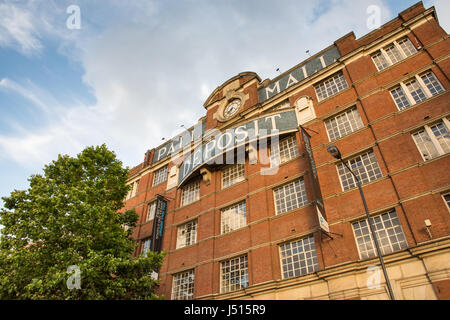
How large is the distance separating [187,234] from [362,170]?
40.8 feet

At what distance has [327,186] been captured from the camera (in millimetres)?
16344

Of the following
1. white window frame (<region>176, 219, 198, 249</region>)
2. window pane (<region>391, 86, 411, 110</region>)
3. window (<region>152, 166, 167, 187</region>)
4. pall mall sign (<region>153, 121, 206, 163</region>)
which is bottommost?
white window frame (<region>176, 219, 198, 249</region>)

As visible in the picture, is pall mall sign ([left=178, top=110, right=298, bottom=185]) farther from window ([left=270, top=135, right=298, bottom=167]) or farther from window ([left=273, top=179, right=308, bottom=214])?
window ([left=273, top=179, right=308, bottom=214])

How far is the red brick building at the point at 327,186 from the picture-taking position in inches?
515

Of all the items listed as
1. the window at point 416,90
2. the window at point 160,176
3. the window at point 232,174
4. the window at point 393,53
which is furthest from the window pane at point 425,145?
the window at point 160,176

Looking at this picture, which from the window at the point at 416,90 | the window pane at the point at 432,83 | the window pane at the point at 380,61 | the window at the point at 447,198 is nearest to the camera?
the window at the point at 447,198

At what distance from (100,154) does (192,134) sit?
10.6 metres

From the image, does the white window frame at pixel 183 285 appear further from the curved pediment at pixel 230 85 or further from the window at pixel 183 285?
the curved pediment at pixel 230 85

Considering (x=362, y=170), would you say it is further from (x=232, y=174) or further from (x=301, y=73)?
(x=301, y=73)

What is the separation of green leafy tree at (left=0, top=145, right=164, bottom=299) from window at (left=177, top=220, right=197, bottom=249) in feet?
16.0

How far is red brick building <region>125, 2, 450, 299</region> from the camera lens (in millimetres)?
13070

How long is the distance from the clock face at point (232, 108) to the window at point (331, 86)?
668cm

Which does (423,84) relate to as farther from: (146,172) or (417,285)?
(146,172)

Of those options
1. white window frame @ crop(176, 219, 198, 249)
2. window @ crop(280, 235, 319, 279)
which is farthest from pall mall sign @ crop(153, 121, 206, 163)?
window @ crop(280, 235, 319, 279)
